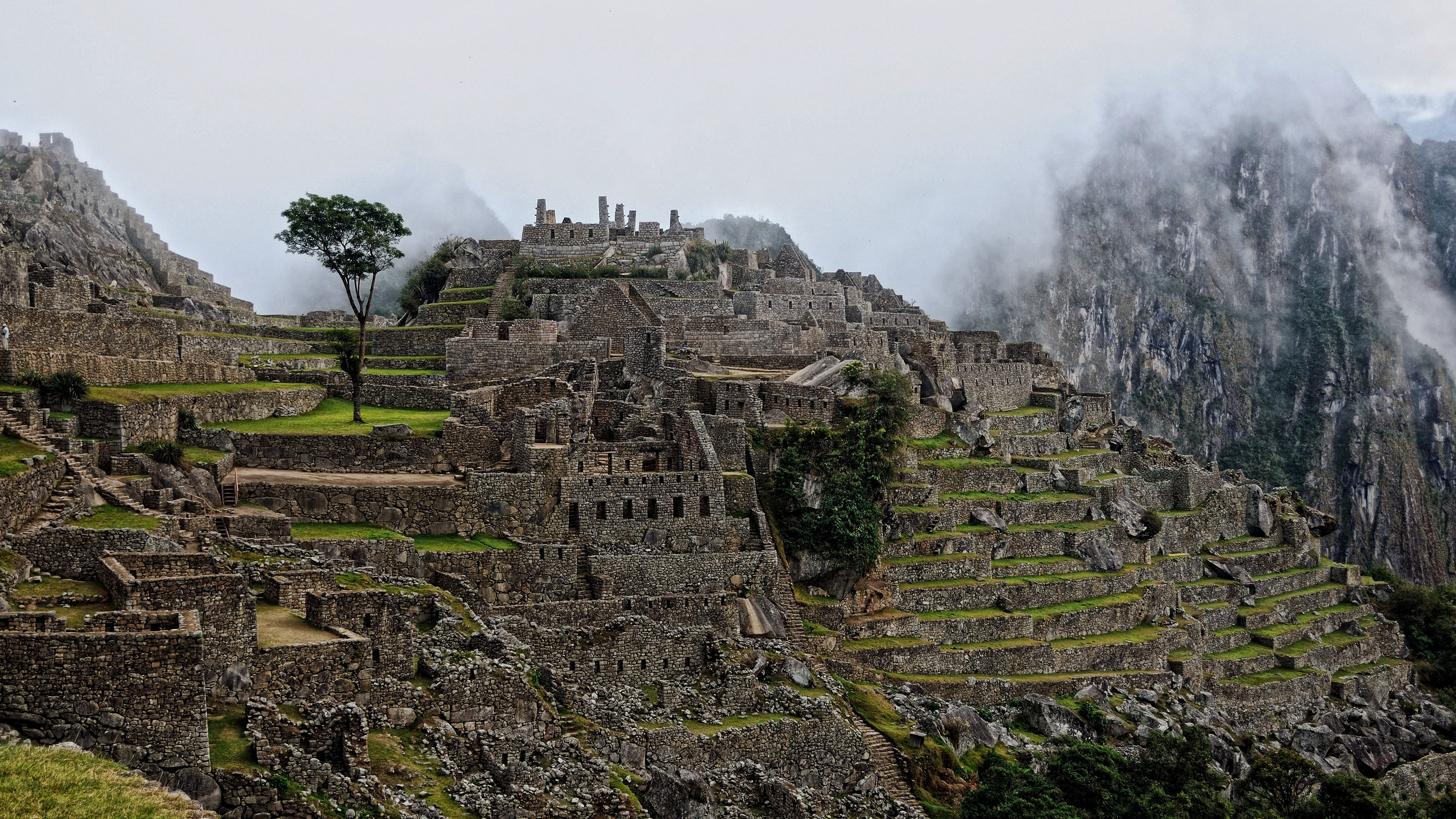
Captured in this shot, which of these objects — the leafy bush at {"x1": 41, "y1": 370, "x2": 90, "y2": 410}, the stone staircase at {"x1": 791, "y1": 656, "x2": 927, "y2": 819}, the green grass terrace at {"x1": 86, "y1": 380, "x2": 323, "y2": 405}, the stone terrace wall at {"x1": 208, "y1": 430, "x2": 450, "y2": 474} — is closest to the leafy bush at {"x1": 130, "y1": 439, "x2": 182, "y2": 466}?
the green grass terrace at {"x1": 86, "y1": 380, "x2": 323, "y2": 405}

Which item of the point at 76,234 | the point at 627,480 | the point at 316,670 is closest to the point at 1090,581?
the point at 627,480

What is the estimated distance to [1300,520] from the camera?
5522 centimetres

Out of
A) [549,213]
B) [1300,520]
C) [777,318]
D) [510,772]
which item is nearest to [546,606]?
[510,772]

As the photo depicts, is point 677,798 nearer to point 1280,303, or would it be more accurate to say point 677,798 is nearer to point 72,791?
point 72,791

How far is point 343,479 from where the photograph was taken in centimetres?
2664

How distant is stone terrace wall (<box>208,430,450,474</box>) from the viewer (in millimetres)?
27281

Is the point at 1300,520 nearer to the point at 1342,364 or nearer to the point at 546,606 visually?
the point at 546,606

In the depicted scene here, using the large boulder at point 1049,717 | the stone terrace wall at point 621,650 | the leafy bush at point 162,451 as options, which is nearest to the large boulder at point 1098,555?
the large boulder at point 1049,717

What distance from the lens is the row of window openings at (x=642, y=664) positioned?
938 inches

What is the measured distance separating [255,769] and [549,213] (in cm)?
4742

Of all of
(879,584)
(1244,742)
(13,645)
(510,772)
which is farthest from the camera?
(1244,742)

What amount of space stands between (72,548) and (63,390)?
8.50 m

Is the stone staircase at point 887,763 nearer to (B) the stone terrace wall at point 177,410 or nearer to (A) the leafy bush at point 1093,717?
(A) the leafy bush at point 1093,717

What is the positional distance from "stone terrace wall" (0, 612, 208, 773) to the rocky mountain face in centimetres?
11705
